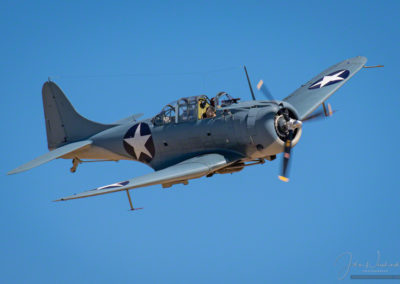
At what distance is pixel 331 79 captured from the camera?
23250 millimetres

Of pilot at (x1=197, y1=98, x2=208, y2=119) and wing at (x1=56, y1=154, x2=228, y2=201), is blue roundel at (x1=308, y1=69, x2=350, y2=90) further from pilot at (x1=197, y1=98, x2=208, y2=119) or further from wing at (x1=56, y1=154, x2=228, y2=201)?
wing at (x1=56, y1=154, x2=228, y2=201)

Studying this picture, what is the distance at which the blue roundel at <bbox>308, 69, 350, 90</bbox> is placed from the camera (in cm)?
2292

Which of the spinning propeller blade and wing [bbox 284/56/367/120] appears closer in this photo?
the spinning propeller blade

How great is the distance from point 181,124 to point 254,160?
247cm

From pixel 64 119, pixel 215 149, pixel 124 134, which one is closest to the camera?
pixel 215 149

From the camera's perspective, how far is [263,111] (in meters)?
19.1

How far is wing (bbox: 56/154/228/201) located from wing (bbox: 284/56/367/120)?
3.09m

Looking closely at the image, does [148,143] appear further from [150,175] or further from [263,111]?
[263,111]

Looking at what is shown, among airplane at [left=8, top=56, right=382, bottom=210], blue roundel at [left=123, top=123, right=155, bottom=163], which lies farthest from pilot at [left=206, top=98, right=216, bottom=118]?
blue roundel at [left=123, top=123, right=155, bottom=163]

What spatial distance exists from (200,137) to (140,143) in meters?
2.30

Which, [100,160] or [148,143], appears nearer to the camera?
[148,143]

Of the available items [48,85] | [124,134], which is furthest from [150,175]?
[48,85]

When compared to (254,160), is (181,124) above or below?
above

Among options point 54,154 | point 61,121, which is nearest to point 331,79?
point 61,121
